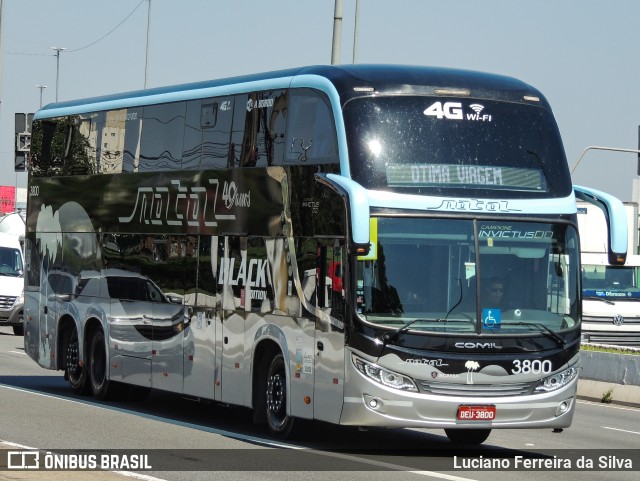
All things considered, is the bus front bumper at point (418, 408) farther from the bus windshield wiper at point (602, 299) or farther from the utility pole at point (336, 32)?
the bus windshield wiper at point (602, 299)

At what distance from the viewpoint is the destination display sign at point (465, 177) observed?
48.3 feet

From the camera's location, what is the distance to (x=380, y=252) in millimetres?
14492

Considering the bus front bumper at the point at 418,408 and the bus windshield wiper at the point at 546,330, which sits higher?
the bus windshield wiper at the point at 546,330

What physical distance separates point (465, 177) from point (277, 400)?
3316mm

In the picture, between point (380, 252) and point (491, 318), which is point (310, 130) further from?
point (491, 318)

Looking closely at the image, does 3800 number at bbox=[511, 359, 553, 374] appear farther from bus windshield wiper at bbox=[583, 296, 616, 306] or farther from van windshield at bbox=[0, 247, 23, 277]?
van windshield at bbox=[0, 247, 23, 277]

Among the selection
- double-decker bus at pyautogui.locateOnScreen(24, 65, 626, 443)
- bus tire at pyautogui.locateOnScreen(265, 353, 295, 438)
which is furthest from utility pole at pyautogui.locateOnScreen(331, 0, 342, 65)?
bus tire at pyautogui.locateOnScreen(265, 353, 295, 438)

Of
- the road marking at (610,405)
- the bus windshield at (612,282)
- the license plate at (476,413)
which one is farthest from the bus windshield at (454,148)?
the bus windshield at (612,282)

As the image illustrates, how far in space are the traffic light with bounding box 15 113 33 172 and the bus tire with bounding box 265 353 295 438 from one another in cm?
2061

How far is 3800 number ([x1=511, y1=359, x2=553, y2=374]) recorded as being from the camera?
47.8 ft

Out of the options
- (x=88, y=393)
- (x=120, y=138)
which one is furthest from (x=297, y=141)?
(x=88, y=393)

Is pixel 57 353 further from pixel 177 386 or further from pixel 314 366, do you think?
pixel 314 366

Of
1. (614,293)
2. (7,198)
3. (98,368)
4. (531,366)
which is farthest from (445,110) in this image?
(7,198)

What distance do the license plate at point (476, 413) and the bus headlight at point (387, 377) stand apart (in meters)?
0.50
